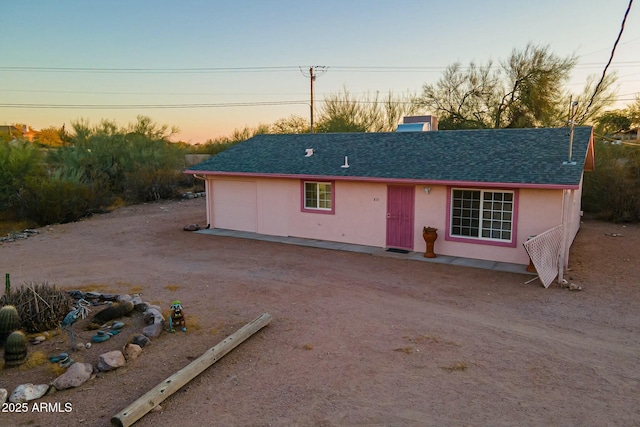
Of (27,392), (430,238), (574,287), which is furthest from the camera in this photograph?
(430,238)

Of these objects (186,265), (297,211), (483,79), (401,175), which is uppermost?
(483,79)

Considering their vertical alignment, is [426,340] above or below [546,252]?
below

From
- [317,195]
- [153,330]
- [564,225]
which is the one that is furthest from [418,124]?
[153,330]

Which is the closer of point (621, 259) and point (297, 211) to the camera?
point (621, 259)

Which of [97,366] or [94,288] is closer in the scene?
[97,366]

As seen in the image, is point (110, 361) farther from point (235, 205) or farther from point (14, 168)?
point (14, 168)

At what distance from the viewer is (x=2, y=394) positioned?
504 cm

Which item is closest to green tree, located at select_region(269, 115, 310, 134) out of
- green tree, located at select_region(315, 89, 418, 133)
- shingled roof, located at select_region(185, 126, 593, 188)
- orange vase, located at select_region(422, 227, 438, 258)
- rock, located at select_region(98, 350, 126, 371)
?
green tree, located at select_region(315, 89, 418, 133)

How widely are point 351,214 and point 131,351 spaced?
8801mm

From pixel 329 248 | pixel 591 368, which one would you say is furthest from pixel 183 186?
pixel 591 368

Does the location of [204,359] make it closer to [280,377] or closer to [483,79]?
[280,377]

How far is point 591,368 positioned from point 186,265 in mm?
9261

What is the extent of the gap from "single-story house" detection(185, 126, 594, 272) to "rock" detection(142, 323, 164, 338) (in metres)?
7.70

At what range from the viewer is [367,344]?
670 centimetres
